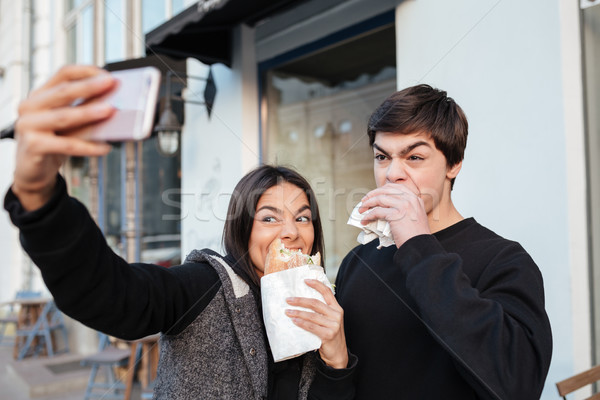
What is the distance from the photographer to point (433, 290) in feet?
3.82

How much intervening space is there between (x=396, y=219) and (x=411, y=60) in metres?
2.29

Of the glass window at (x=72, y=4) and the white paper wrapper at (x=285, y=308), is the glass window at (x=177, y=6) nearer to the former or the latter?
the glass window at (x=72, y=4)

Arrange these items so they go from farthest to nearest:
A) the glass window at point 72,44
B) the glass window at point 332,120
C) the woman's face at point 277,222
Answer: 1. the glass window at point 72,44
2. the glass window at point 332,120
3. the woman's face at point 277,222

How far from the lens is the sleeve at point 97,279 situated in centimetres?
90

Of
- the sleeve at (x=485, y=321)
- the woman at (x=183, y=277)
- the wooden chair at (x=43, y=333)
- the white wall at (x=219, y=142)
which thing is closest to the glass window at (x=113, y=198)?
the wooden chair at (x=43, y=333)

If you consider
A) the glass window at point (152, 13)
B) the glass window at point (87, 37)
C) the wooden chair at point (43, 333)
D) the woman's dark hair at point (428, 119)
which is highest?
the glass window at point (87, 37)

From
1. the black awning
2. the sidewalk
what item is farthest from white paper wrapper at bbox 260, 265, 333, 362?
the sidewalk

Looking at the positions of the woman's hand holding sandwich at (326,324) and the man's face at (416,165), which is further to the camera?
the man's face at (416,165)

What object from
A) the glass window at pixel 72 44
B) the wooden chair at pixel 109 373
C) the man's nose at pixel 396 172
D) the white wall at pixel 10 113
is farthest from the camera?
the white wall at pixel 10 113

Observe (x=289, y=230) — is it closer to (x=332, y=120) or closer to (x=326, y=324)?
(x=326, y=324)

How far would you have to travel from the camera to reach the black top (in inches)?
35.4

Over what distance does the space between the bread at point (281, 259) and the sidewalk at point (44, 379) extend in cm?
462

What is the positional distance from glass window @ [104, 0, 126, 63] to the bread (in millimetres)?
6838

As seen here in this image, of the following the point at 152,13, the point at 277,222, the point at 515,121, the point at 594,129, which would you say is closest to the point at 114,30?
the point at 152,13
